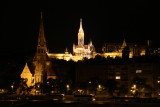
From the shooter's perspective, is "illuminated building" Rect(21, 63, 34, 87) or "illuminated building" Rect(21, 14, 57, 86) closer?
"illuminated building" Rect(21, 14, 57, 86)

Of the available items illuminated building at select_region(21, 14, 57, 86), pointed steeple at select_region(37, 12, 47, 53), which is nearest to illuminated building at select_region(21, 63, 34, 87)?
illuminated building at select_region(21, 14, 57, 86)

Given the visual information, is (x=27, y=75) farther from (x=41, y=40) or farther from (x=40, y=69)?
(x=41, y=40)

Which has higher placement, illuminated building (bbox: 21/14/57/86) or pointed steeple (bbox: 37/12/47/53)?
pointed steeple (bbox: 37/12/47/53)

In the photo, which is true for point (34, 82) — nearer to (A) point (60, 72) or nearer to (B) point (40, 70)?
(B) point (40, 70)

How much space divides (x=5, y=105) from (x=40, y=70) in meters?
77.0

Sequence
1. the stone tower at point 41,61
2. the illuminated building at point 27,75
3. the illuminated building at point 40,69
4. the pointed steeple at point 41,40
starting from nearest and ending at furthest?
the illuminated building at point 40,69
the illuminated building at point 27,75
the stone tower at point 41,61
the pointed steeple at point 41,40

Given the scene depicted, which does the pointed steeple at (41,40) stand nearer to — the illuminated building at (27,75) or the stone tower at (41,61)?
the stone tower at (41,61)

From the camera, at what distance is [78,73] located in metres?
166

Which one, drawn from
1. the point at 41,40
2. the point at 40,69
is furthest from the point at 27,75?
the point at 41,40

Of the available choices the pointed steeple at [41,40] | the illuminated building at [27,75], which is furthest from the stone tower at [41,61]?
the illuminated building at [27,75]

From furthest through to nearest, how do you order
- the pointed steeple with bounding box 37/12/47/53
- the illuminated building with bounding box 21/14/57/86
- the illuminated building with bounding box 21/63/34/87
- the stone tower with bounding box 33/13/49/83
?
the pointed steeple with bounding box 37/12/47/53 → the stone tower with bounding box 33/13/49/83 → the illuminated building with bounding box 21/63/34/87 → the illuminated building with bounding box 21/14/57/86

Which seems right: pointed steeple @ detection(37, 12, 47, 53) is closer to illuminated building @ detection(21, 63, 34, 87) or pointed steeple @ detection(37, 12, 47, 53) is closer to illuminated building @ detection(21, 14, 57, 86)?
illuminated building @ detection(21, 14, 57, 86)

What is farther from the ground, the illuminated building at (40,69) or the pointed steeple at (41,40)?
the pointed steeple at (41,40)

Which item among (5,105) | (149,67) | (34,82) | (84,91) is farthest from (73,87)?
(5,105)
